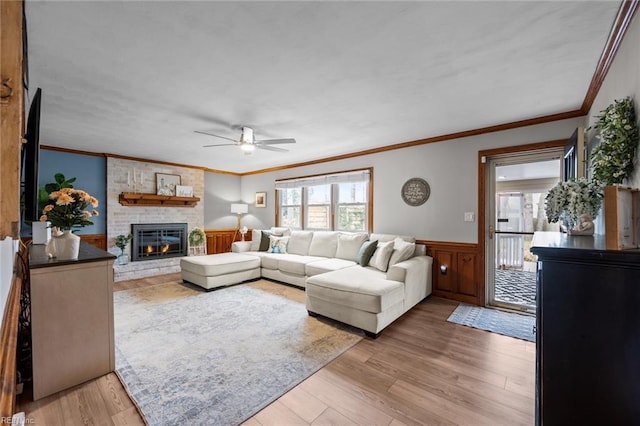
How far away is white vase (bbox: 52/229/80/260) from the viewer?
2.02 metres

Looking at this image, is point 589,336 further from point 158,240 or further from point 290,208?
point 158,240

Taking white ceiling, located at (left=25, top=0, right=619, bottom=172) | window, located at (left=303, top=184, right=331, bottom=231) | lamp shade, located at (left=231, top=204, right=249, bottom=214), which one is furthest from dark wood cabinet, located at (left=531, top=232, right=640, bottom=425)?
lamp shade, located at (left=231, top=204, right=249, bottom=214)

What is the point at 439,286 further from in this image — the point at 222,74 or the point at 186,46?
the point at 186,46

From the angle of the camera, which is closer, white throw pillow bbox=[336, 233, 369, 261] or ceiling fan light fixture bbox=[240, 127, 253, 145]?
ceiling fan light fixture bbox=[240, 127, 253, 145]

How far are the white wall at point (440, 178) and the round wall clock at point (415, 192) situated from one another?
2.7 inches

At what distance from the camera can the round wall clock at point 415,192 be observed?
4074 mm

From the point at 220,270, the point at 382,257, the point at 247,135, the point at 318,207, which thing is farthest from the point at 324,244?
the point at 247,135

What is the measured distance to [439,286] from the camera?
3904 mm

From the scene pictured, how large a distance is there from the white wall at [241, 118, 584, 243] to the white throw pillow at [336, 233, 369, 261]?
0.38 meters

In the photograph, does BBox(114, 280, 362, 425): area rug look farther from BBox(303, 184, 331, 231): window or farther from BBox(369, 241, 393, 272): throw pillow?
BBox(303, 184, 331, 231): window

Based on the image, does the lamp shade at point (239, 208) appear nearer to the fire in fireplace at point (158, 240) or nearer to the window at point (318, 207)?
the fire in fireplace at point (158, 240)

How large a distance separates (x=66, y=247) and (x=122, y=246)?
3.58m

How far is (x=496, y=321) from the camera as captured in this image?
10.1 ft

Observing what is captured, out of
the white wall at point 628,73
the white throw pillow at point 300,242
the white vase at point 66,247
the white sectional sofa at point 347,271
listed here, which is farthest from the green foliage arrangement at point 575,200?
the white throw pillow at point 300,242
